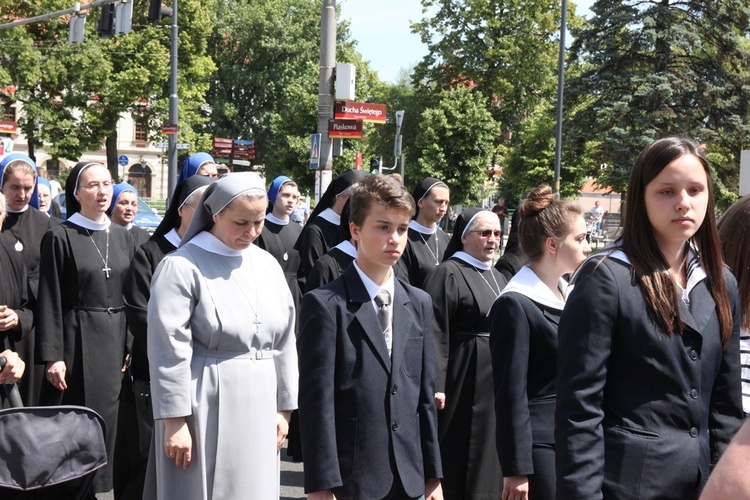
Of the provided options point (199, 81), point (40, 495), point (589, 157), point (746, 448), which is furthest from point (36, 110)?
point (746, 448)

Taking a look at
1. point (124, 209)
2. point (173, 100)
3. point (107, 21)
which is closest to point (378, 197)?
point (124, 209)

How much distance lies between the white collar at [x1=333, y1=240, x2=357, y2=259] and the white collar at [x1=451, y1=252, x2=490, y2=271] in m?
0.78

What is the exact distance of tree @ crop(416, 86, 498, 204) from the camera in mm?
40250

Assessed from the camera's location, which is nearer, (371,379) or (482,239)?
(371,379)

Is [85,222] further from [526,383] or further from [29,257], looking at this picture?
[526,383]

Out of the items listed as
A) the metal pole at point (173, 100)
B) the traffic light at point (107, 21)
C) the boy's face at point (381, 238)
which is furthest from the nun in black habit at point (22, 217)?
the metal pole at point (173, 100)

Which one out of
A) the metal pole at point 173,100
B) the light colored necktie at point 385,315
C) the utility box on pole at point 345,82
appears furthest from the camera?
the metal pole at point 173,100

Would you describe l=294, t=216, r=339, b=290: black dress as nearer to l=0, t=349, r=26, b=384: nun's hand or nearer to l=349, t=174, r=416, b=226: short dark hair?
l=0, t=349, r=26, b=384: nun's hand

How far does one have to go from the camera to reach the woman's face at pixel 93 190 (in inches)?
271

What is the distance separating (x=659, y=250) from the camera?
3.20 metres

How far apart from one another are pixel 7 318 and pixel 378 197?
2614 mm

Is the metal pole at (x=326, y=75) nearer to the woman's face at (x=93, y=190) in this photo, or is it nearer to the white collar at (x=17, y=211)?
the white collar at (x=17, y=211)

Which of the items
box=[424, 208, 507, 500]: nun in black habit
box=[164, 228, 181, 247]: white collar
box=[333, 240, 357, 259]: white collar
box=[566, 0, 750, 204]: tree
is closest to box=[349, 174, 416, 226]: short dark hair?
box=[424, 208, 507, 500]: nun in black habit

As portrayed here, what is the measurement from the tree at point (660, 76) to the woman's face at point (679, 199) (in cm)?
3165
